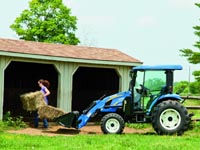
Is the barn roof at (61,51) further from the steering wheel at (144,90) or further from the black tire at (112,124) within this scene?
the steering wheel at (144,90)

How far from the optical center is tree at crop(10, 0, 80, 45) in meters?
45.7

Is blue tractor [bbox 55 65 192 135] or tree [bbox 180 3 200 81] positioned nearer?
blue tractor [bbox 55 65 192 135]

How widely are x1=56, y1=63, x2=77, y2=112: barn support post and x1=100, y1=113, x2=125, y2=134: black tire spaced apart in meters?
3.93

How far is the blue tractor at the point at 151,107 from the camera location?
1342 cm

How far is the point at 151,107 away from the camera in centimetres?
1375

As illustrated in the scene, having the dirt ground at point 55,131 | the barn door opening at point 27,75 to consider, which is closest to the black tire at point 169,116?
the dirt ground at point 55,131

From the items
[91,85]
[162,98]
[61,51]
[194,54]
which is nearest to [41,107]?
[61,51]

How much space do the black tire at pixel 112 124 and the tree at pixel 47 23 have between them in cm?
3159

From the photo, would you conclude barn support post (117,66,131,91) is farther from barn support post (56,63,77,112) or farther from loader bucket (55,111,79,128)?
Result: loader bucket (55,111,79,128)

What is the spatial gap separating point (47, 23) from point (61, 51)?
93.3ft

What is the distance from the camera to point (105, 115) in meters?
14.1

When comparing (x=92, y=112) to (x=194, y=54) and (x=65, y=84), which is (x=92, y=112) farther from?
(x=194, y=54)

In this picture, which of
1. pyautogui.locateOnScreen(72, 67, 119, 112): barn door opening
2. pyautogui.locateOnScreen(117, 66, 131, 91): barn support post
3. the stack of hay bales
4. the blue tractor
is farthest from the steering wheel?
pyautogui.locateOnScreen(72, 67, 119, 112): barn door opening

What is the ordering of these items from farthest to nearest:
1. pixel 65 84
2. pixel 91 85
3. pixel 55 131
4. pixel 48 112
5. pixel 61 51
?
pixel 91 85 → pixel 61 51 → pixel 65 84 → pixel 48 112 → pixel 55 131
